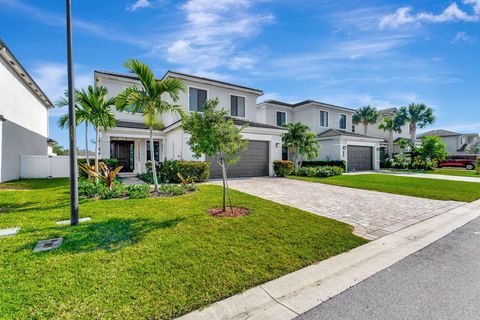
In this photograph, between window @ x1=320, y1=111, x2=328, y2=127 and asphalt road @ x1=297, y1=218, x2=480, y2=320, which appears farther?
window @ x1=320, y1=111, x2=328, y2=127

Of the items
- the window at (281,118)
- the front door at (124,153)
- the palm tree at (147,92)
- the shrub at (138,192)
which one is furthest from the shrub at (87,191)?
the window at (281,118)

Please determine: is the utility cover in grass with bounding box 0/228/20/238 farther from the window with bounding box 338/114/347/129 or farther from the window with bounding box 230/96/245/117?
the window with bounding box 338/114/347/129

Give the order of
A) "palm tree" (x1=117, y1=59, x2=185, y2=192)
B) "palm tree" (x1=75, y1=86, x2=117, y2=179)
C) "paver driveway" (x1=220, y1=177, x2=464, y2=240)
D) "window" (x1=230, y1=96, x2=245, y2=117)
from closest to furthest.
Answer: "paver driveway" (x1=220, y1=177, x2=464, y2=240), "palm tree" (x1=117, y1=59, x2=185, y2=192), "palm tree" (x1=75, y1=86, x2=117, y2=179), "window" (x1=230, y1=96, x2=245, y2=117)

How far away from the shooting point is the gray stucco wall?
12000 mm

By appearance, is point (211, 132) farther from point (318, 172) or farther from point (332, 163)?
point (332, 163)

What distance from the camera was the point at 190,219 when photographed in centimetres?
567

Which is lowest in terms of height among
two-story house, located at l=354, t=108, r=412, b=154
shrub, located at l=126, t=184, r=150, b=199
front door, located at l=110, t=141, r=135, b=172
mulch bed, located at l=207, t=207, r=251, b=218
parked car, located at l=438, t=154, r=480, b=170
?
mulch bed, located at l=207, t=207, r=251, b=218

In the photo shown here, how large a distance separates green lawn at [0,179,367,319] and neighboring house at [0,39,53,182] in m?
8.88

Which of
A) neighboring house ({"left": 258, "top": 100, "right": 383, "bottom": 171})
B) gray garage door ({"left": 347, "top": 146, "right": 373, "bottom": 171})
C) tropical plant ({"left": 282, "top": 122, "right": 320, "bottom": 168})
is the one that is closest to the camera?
tropical plant ({"left": 282, "top": 122, "right": 320, "bottom": 168})

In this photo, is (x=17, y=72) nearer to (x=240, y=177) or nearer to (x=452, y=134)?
(x=240, y=177)

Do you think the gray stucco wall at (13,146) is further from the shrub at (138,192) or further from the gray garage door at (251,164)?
the gray garage door at (251,164)

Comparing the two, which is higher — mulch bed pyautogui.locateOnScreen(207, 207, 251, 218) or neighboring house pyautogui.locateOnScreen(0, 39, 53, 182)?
neighboring house pyautogui.locateOnScreen(0, 39, 53, 182)

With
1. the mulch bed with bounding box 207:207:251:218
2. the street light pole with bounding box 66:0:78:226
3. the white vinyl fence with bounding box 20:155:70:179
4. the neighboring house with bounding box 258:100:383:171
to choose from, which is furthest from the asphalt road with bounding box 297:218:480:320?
the neighboring house with bounding box 258:100:383:171

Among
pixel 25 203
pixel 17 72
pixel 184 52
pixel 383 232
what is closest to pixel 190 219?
pixel 383 232
